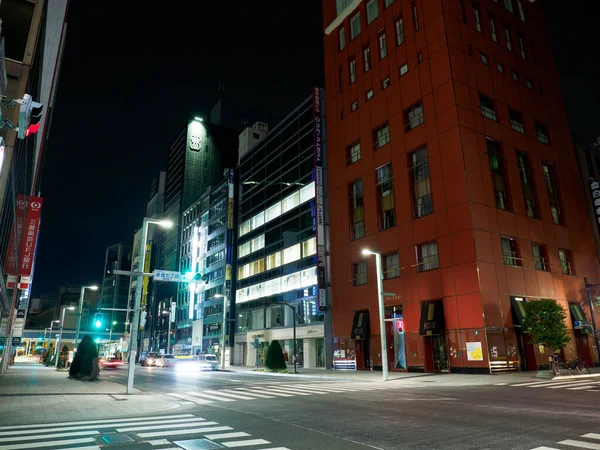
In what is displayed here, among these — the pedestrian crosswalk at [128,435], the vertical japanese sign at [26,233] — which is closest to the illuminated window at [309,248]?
the vertical japanese sign at [26,233]

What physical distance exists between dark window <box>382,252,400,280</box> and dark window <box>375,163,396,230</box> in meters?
2.93

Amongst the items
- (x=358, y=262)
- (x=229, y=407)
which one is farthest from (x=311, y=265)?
(x=229, y=407)

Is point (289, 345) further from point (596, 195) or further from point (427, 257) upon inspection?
point (596, 195)

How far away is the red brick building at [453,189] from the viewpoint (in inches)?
1326

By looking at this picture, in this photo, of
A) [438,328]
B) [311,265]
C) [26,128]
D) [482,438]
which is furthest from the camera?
[311,265]

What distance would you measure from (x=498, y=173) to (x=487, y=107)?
6.82 m

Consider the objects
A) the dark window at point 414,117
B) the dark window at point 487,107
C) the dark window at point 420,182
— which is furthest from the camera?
the dark window at point 414,117

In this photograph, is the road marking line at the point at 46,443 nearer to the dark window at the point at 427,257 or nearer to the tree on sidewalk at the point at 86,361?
the tree on sidewalk at the point at 86,361

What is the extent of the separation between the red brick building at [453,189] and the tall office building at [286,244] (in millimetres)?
2960

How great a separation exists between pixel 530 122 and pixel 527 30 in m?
13.3

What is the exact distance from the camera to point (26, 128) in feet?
40.4

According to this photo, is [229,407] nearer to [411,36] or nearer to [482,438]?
[482,438]

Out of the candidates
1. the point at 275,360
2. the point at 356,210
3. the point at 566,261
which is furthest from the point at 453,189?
the point at 275,360

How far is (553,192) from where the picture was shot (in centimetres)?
4369
